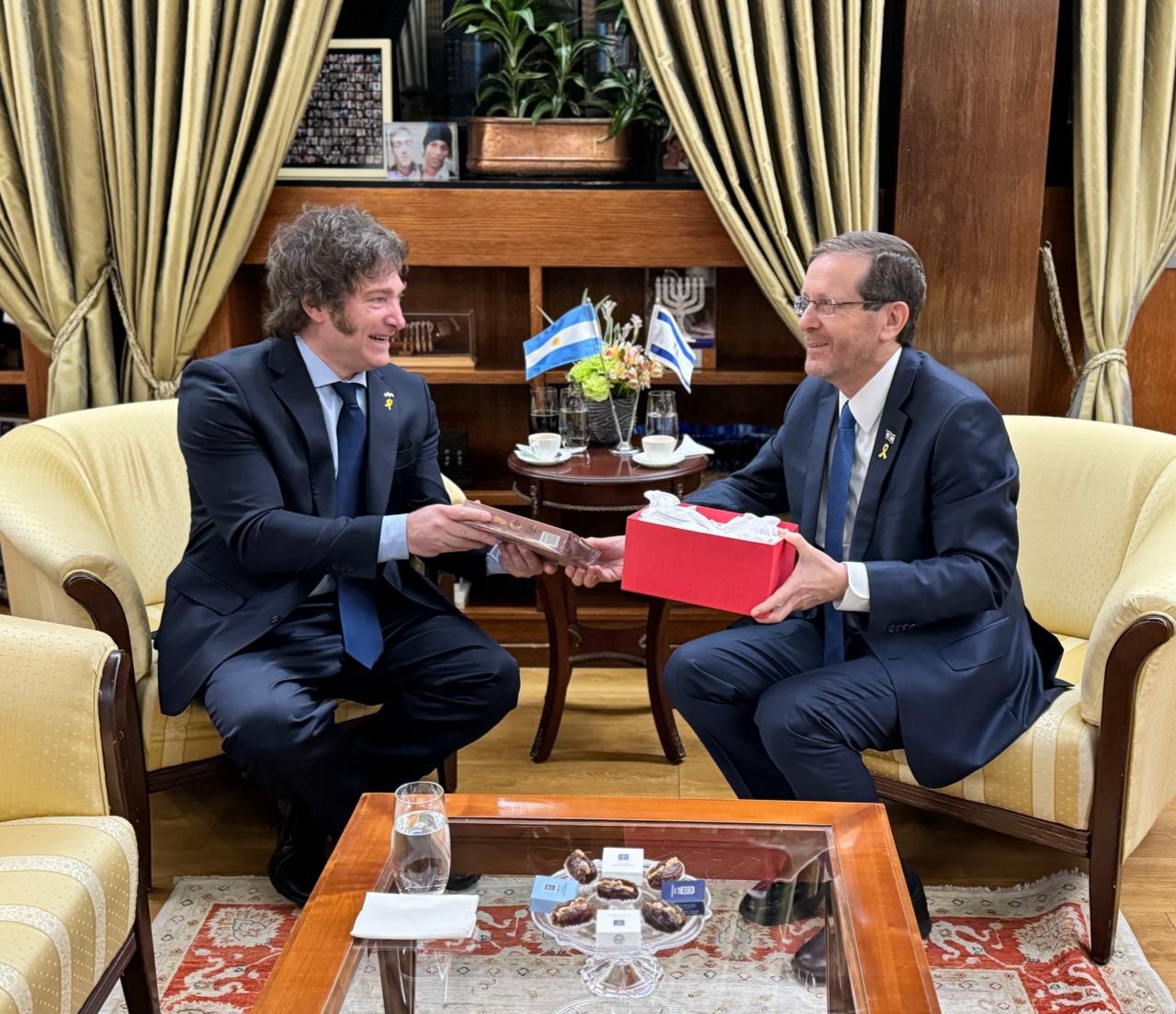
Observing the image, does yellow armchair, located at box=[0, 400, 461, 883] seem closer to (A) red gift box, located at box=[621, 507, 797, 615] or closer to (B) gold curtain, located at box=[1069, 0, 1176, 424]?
(A) red gift box, located at box=[621, 507, 797, 615]

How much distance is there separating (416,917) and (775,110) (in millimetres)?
2442

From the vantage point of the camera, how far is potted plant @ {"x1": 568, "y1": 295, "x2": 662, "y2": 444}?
3.36 meters

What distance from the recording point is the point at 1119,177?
3480mm

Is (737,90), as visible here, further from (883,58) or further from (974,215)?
(974,215)

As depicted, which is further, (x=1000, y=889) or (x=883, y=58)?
(x=883, y=58)

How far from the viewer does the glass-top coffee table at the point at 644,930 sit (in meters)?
1.69

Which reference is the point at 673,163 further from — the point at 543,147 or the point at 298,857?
the point at 298,857

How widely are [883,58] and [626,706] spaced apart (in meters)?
1.95

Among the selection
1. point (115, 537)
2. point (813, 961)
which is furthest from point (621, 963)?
point (115, 537)

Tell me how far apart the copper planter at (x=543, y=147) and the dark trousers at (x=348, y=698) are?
143 cm

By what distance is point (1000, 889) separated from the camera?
8.84ft

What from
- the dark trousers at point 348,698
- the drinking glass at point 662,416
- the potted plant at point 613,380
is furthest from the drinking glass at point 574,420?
the dark trousers at point 348,698

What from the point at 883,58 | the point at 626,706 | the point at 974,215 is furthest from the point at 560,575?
the point at 883,58

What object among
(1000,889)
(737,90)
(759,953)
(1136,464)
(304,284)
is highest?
(737,90)
